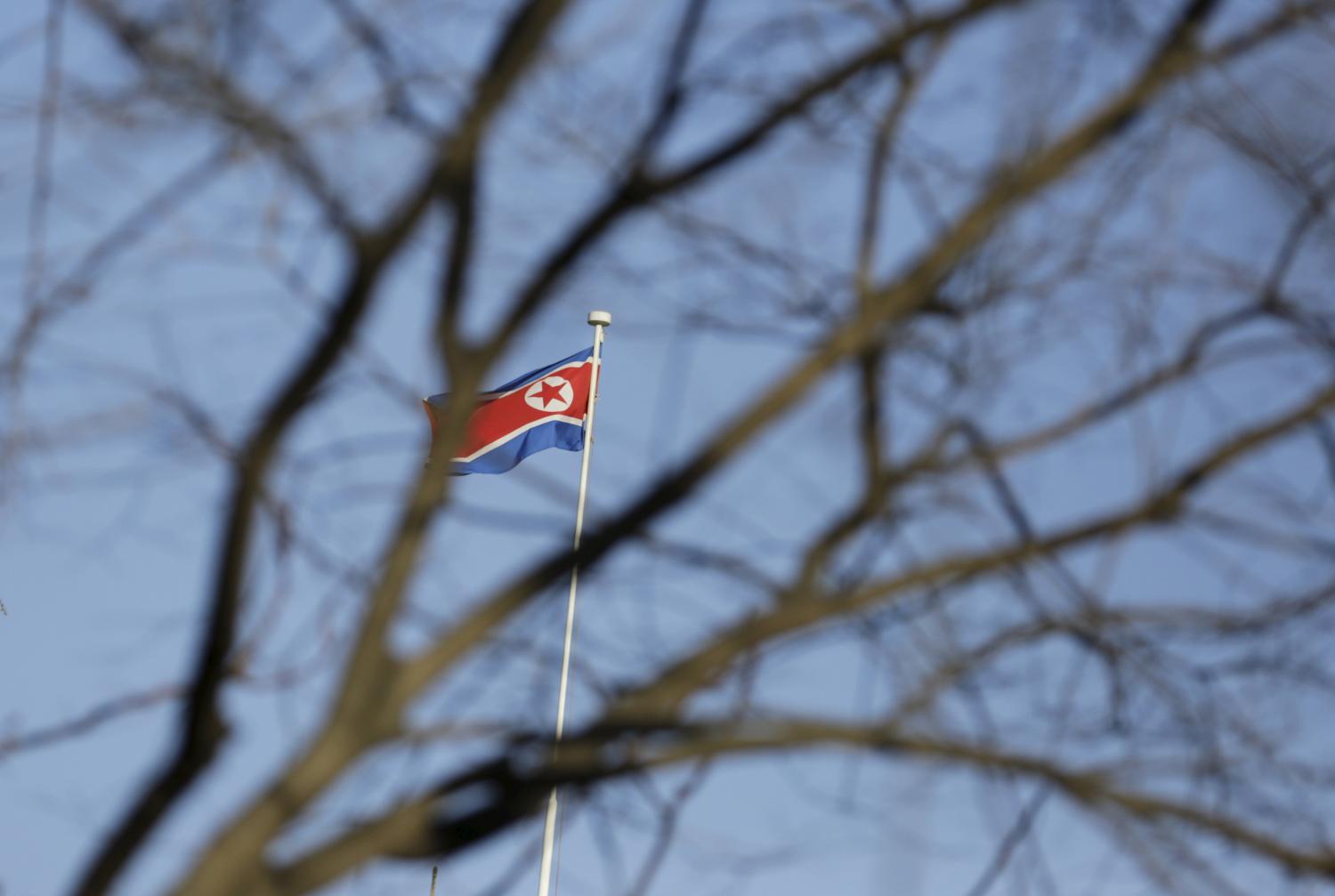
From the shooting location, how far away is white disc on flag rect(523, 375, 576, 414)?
1205 cm

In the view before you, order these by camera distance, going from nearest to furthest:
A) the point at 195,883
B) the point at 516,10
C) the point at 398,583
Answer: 1. the point at 195,883
2. the point at 398,583
3. the point at 516,10

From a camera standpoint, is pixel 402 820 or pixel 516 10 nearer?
pixel 402 820

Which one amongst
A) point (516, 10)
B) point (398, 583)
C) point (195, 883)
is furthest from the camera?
point (516, 10)

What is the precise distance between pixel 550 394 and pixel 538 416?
195 mm

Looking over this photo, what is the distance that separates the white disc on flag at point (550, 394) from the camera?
39.5 ft

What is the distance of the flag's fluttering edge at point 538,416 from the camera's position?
11688mm

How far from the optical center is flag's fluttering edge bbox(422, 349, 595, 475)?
460 inches

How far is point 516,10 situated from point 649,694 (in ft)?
5.10

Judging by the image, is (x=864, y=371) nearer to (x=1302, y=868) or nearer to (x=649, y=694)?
(x=649, y=694)

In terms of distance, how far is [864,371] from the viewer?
4.25 metres

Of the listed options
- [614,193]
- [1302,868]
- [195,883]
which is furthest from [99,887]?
[1302,868]

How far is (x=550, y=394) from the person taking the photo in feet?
39.9

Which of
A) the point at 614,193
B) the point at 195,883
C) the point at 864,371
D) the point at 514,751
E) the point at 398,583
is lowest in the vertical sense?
the point at 195,883

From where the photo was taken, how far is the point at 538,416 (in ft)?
39.6
